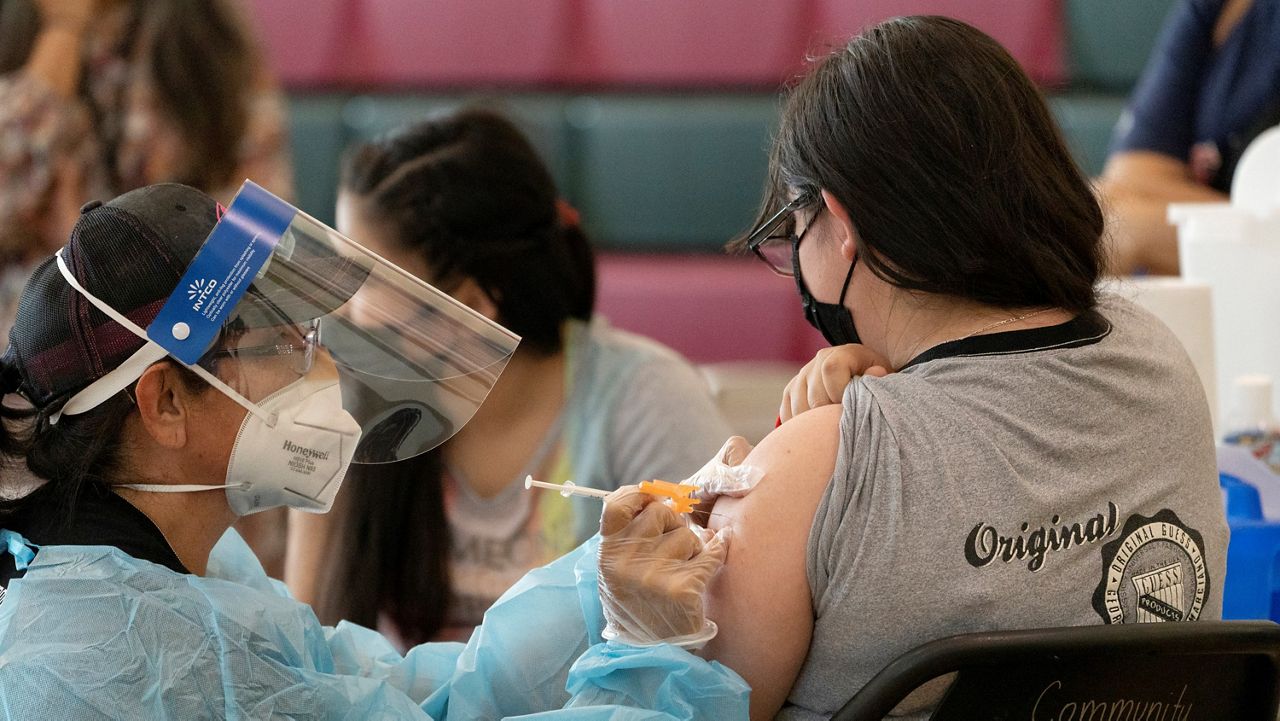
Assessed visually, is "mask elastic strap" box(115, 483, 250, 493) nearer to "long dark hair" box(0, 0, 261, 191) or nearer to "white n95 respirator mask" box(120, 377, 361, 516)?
"white n95 respirator mask" box(120, 377, 361, 516)

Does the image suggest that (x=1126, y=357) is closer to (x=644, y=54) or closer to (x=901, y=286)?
(x=901, y=286)

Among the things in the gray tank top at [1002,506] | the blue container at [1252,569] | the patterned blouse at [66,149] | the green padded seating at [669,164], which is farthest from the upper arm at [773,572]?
the green padded seating at [669,164]

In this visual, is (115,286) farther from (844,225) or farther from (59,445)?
(844,225)

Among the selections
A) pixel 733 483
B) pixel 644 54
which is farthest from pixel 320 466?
pixel 644 54

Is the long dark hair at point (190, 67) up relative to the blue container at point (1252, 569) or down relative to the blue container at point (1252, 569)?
up

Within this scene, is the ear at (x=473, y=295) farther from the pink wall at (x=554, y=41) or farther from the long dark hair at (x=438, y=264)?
the pink wall at (x=554, y=41)

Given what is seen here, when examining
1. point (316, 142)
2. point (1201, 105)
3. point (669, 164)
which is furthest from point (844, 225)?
point (316, 142)

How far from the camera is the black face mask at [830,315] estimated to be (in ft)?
3.78

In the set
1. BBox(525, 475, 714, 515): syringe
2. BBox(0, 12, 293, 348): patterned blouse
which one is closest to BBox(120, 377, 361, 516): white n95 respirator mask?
BBox(525, 475, 714, 515): syringe

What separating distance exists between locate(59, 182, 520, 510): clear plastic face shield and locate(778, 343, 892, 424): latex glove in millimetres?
274

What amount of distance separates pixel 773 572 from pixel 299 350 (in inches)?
18.6

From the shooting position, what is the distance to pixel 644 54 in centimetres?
373

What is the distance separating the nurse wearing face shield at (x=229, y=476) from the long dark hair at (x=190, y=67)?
5.46 ft

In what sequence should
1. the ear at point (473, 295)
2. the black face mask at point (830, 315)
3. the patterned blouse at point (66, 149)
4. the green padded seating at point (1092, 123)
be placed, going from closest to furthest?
the black face mask at point (830, 315) → the ear at point (473, 295) → the patterned blouse at point (66, 149) → the green padded seating at point (1092, 123)
